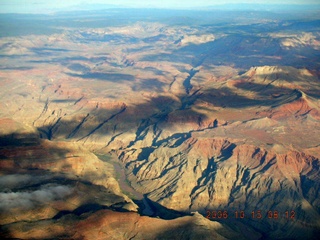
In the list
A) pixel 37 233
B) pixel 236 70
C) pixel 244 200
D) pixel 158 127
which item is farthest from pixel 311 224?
pixel 236 70

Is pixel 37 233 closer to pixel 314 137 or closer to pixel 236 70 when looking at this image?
pixel 314 137

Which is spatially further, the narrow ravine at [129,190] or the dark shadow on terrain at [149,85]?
the dark shadow on terrain at [149,85]

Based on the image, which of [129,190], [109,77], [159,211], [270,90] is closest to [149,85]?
[109,77]

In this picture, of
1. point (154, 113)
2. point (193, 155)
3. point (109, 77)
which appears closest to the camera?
point (193, 155)

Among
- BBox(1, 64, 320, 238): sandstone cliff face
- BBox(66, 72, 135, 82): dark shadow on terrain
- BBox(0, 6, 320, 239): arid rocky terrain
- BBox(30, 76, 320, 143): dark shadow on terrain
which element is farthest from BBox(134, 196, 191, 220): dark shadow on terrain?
BBox(66, 72, 135, 82): dark shadow on terrain

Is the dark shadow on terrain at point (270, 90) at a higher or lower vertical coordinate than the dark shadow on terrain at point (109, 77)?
higher

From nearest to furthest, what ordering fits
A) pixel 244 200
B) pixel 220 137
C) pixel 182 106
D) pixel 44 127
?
pixel 244 200 < pixel 220 137 < pixel 44 127 < pixel 182 106
